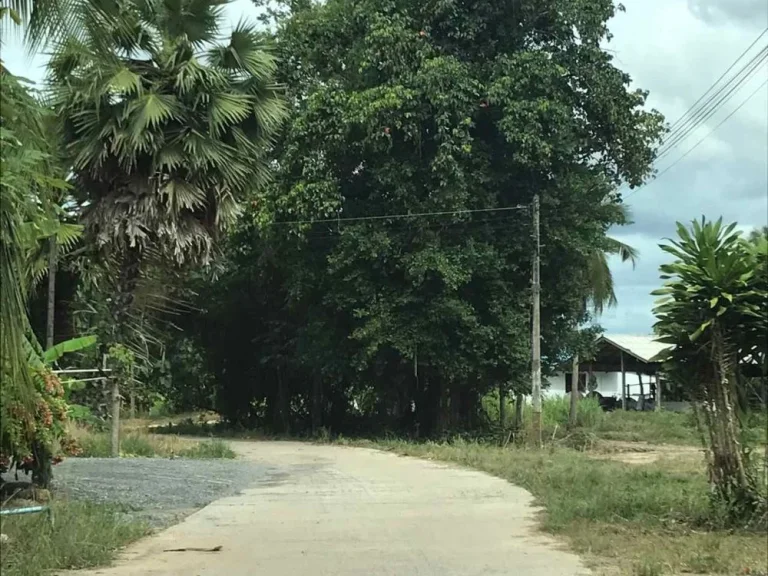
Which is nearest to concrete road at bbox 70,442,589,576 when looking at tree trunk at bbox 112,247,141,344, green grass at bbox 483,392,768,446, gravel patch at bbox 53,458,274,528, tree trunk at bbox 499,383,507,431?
gravel patch at bbox 53,458,274,528

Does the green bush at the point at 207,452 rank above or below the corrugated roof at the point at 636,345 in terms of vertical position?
below

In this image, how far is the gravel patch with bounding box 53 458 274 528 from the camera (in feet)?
39.2

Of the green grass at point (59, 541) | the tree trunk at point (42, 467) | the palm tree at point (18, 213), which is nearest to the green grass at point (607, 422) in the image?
the tree trunk at point (42, 467)

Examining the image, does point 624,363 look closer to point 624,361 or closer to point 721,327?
point 624,361

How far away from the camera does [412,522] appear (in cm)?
1071

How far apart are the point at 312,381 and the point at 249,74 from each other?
15.0m

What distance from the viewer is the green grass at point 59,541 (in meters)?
7.46

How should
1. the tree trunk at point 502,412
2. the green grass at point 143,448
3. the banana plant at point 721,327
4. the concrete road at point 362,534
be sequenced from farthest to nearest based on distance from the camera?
the tree trunk at point 502,412, the green grass at point 143,448, the banana plant at point 721,327, the concrete road at point 362,534

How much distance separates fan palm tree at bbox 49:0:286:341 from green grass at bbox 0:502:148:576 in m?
8.22

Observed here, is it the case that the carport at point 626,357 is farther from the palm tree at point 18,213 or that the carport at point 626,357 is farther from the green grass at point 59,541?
the palm tree at point 18,213

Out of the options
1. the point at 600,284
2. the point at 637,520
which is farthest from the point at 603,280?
the point at 637,520

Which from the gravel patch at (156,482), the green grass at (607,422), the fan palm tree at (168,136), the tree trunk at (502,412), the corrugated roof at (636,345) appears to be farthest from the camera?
the corrugated roof at (636,345)

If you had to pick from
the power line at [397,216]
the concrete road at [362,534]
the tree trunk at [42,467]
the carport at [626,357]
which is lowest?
the concrete road at [362,534]

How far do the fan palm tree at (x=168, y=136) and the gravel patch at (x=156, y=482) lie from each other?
325 centimetres
